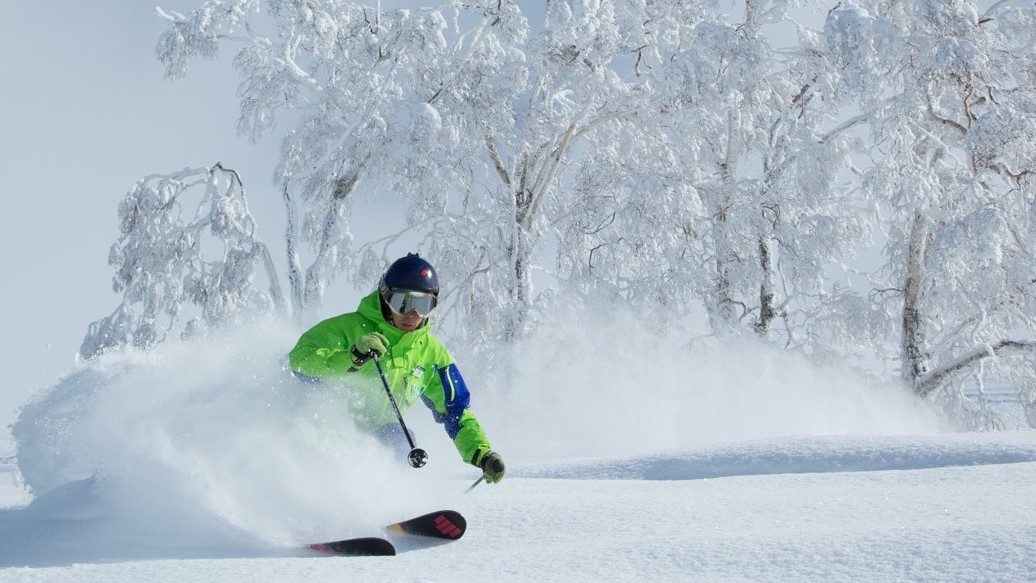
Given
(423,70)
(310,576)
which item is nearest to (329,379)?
(310,576)

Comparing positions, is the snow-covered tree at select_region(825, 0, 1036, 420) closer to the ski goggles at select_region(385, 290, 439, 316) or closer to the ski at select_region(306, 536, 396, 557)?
the ski goggles at select_region(385, 290, 439, 316)

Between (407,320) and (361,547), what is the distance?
1.37 metres

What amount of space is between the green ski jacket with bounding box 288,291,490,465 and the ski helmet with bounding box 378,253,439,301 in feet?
0.70

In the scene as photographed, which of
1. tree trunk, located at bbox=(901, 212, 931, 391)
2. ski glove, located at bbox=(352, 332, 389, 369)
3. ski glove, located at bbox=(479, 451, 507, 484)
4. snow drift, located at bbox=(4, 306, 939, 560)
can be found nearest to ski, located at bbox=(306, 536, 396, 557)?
snow drift, located at bbox=(4, 306, 939, 560)

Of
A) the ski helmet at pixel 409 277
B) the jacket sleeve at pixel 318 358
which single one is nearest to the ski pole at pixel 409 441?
the jacket sleeve at pixel 318 358

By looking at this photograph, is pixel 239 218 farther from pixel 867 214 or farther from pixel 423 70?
pixel 867 214

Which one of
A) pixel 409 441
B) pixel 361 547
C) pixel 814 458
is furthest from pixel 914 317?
pixel 361 547

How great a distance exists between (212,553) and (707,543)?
2.15 m

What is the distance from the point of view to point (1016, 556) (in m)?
2.75

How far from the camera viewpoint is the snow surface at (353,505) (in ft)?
9.99

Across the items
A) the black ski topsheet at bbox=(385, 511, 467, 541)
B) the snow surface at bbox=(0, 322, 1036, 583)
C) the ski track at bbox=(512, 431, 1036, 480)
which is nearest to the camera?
the snow surface at bbox=(0, 322, 1036, 583)

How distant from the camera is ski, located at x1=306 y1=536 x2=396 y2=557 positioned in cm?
372

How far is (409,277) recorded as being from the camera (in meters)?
4.61

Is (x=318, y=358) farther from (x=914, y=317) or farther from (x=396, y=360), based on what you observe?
(x=914, y=317)
